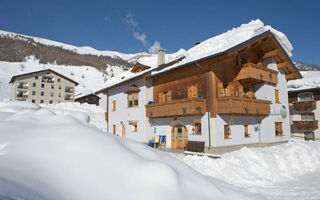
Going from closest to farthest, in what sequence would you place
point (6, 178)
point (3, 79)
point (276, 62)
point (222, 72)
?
point (6, 178), point (222, 72), point (276, 62), point (3, 79)

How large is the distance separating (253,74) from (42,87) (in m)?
60.3

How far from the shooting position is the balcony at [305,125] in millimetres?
24125

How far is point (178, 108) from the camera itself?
15.4 meters

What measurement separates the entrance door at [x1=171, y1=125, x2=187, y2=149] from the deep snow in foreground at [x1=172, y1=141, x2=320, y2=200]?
4414 millimetres

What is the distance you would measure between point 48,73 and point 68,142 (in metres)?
67.0

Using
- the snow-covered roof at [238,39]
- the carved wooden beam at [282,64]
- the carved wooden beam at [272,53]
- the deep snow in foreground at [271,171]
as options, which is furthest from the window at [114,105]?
the carved wooden beam at [282,64]

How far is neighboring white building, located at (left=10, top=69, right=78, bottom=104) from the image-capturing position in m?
57.1

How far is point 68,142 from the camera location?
3.05 m

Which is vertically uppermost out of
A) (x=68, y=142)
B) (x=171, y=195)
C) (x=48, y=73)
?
(x=48, y=73)

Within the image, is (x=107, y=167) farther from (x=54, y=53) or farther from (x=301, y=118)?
(x=54, y=53)

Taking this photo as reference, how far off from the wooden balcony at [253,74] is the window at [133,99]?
9447 mm

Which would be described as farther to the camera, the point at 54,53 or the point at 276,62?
the point at 54,53

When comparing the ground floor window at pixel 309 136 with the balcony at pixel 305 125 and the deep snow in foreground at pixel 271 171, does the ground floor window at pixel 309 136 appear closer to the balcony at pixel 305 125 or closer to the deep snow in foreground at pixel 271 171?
the balcony at pixel 305 125

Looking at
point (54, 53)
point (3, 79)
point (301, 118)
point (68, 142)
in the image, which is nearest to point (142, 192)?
point (68, 142)
